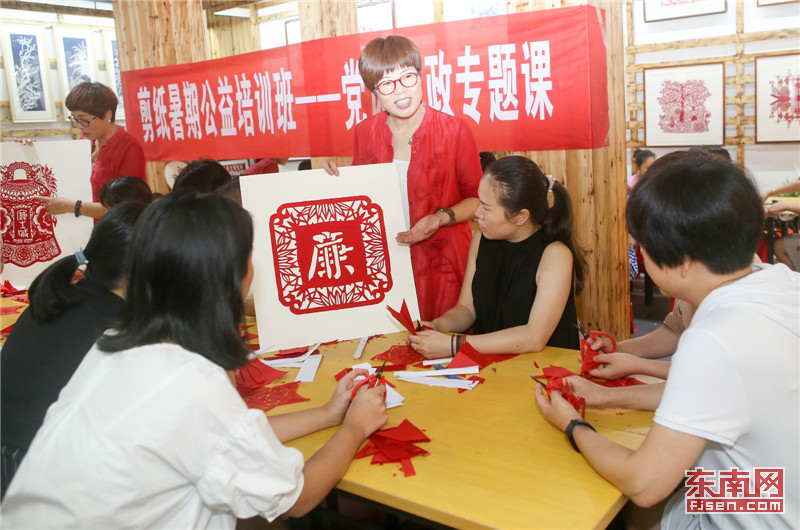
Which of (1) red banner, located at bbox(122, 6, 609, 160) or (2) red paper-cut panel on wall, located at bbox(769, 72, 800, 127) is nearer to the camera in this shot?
(1) red banner, located at bbox(122, 6, 609, 160)

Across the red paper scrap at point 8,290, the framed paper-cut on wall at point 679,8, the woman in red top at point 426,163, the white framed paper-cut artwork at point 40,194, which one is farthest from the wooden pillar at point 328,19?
the framed paper-cut on wall at point 679,8

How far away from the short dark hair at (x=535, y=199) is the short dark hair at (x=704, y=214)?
940 mm

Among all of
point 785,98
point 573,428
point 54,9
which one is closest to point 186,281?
point 573,428

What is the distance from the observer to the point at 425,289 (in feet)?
9.12

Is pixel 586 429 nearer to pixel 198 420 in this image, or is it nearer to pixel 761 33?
pixel 198 420

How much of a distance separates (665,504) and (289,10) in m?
7.64

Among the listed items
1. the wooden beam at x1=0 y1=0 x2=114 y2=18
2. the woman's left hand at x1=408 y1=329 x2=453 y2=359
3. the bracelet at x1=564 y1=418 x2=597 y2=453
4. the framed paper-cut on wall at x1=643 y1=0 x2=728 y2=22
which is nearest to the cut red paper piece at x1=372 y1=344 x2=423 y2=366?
the woman's left hand at x1=408 y1=329 x2=453 y2=359

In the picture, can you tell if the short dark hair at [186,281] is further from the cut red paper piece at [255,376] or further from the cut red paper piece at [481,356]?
the cut red paper piece at [481,356]

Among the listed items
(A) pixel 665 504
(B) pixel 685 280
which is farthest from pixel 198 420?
(A) pixel 665 504

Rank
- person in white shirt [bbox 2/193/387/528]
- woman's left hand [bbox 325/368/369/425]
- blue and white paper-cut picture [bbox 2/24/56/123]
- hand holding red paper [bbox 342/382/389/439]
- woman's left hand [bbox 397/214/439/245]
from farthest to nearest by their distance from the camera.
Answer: blue and white paper-cut picture [bbox 2/24/56/123], woman's left hand [bbox 397/214/439/245], woman's left hand [bbox 325/368/369/425], hand holding red paper [bbox 342/382/389/439], person in white shirt [bbox 2/193/387/528]

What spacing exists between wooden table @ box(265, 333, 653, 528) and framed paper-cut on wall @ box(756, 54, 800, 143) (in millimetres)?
5249

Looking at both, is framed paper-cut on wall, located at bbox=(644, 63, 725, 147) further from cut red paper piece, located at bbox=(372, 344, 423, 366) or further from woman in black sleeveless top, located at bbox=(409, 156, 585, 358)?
cut red paper piece, located at bbox=(372, 344, 423, 366)

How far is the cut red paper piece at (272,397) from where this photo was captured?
1813 mm

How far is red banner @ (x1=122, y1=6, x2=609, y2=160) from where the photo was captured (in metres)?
2.93
